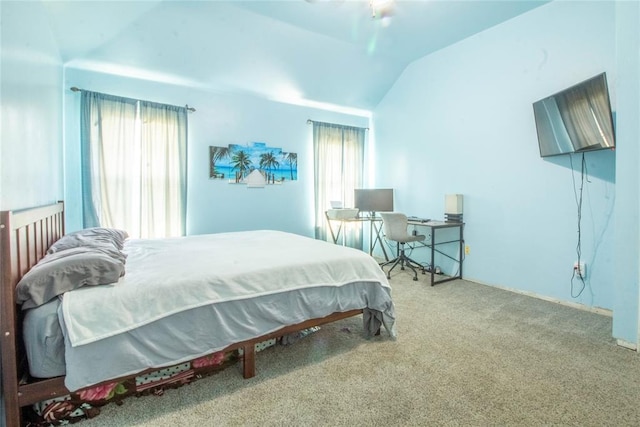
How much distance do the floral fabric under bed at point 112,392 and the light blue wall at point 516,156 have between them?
3.01 meters

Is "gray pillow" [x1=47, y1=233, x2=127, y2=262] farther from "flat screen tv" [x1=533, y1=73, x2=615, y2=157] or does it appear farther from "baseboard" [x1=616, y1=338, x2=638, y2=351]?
"flat screen tv" [x1=533, y1=73, x2=615, y2=157]

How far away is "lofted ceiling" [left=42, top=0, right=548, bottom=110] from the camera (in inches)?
111

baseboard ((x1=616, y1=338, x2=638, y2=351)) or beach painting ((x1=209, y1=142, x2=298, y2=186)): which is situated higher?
beach painting ((x1=209, y1=142, x2=298, y2=186))

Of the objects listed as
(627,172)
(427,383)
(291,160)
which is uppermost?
(291,160)

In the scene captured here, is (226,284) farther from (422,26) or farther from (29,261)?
(422,26)

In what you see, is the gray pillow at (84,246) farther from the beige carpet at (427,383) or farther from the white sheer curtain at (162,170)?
the white sheer curtain at (162,170)

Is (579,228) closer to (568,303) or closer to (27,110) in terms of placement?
(568,303)

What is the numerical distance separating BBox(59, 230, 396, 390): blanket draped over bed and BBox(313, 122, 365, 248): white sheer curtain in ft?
8.02

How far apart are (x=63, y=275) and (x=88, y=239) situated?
2.38 feet

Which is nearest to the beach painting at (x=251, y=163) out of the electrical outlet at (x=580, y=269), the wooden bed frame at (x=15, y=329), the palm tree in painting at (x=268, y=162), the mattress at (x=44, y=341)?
the palm tree in painting at (x=268, y=162)

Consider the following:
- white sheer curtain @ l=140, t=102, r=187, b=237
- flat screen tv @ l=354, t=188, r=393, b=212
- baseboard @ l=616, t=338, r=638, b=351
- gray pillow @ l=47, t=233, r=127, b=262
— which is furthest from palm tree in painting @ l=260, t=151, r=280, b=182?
baseboard @ l=616, t=338, r=638, b=351

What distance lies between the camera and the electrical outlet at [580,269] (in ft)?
9.17

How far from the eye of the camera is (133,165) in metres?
3.49

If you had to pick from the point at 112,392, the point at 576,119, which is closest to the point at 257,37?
the point at 576,119
